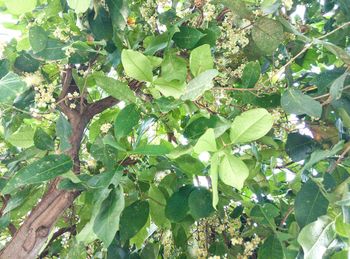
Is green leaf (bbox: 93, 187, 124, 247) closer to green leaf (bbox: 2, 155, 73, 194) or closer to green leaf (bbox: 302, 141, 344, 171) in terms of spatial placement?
green leaf (bbox: 2, 155, 73, 194)

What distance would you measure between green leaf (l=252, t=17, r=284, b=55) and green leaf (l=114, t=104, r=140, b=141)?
303mm

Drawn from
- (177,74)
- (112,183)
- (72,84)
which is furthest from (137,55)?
(72,84)

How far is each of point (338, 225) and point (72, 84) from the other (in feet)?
2.01

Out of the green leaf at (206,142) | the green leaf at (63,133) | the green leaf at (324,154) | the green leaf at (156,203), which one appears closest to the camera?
the green leaf at (206,142)

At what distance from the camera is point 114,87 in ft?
2.65

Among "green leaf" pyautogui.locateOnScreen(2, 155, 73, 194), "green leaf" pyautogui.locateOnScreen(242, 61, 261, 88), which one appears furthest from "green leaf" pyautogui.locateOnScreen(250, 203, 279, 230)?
"green leaf" pyautogui.locateOnScreen(2, 155, 73, 194)

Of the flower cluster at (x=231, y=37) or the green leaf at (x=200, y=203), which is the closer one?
the green leaf at (x=200, y=203)

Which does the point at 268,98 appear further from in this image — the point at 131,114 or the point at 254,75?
the point at 131,114

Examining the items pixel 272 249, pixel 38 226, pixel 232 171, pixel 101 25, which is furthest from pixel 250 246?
pixel 101 25

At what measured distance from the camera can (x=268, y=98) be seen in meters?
0.93

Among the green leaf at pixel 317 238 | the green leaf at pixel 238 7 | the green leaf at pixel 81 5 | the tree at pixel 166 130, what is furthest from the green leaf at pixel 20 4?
the green leaf at pixel 317 238

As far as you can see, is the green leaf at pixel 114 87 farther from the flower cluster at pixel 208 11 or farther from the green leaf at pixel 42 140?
the flower cluster at pixel 208 11

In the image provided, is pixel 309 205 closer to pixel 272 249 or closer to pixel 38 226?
pixel 272 249

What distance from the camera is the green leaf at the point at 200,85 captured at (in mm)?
688
